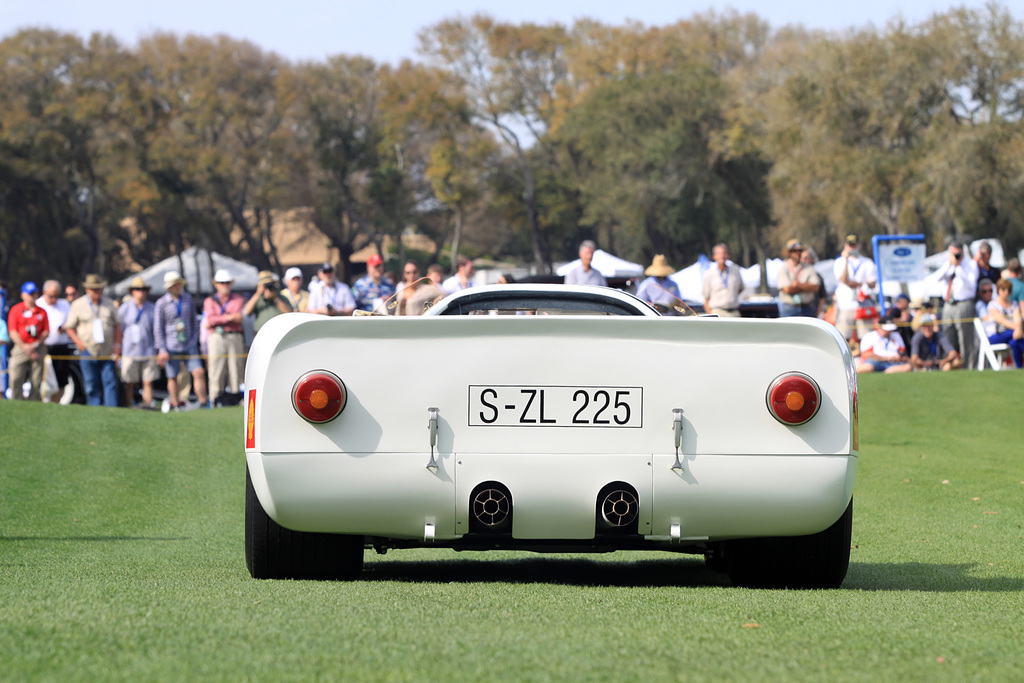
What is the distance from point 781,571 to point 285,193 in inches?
2425

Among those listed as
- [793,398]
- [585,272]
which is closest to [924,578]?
[793,398]

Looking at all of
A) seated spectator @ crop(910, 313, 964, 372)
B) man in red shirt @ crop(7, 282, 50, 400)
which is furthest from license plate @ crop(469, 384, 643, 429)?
seated spectator @ crop(910, 313, 964, 372)

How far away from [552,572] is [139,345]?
12.7 metres

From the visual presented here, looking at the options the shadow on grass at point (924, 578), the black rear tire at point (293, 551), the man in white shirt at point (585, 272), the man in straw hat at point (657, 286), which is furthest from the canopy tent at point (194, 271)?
the black rear tire at point (293, 551)

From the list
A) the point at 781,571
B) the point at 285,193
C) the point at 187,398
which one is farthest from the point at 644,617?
the point at 285,193

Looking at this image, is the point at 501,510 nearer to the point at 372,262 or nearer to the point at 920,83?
the point at 372,262

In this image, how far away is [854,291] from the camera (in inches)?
734

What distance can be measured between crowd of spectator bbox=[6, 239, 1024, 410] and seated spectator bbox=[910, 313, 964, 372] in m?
0.04

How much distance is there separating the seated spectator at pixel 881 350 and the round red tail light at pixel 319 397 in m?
15.4

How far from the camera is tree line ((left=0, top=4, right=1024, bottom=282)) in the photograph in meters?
42.6

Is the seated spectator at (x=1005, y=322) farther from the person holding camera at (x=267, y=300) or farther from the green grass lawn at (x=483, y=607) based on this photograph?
the person holding camera at (x=267, y=300)

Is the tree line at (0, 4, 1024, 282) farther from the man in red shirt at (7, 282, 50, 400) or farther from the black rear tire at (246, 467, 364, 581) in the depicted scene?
the black rear tire at (246, 467, 364, 581)

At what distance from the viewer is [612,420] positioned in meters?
4.32

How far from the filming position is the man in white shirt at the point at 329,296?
53.4 ft
